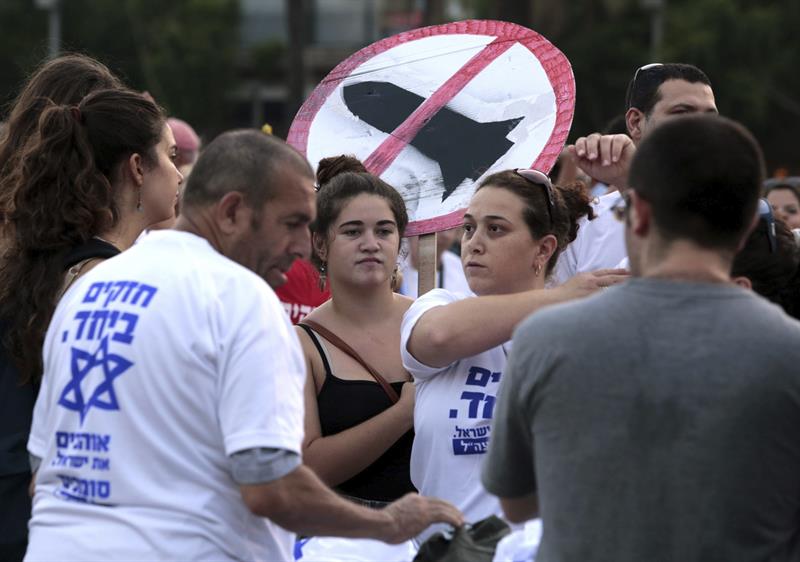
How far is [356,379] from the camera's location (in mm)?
4348

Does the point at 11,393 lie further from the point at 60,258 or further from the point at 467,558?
the point at 467,558

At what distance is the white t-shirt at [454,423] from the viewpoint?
154 inches

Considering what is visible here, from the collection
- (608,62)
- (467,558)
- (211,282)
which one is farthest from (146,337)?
(608,62)

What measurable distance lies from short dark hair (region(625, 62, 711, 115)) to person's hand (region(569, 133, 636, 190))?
323 millimetres

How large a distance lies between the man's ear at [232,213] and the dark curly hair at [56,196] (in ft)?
2.93

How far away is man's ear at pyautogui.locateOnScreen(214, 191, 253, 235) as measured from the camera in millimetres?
3135

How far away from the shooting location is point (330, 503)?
9.85 feet

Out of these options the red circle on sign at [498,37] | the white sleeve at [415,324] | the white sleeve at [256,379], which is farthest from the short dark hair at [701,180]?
the red circle on sign at [498,37]

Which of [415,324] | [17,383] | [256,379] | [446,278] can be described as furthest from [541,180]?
[446,278]

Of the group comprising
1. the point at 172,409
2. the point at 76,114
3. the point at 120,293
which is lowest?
the point at 172,409

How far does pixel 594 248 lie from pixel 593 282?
1.55m

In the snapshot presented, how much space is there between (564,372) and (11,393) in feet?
6.42

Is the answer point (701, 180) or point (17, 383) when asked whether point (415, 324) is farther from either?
point (701, 180)

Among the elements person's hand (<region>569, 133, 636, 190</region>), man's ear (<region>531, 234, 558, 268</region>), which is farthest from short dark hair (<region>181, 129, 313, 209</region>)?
person's hand (<region>569, 133, 636, 190</region>)
